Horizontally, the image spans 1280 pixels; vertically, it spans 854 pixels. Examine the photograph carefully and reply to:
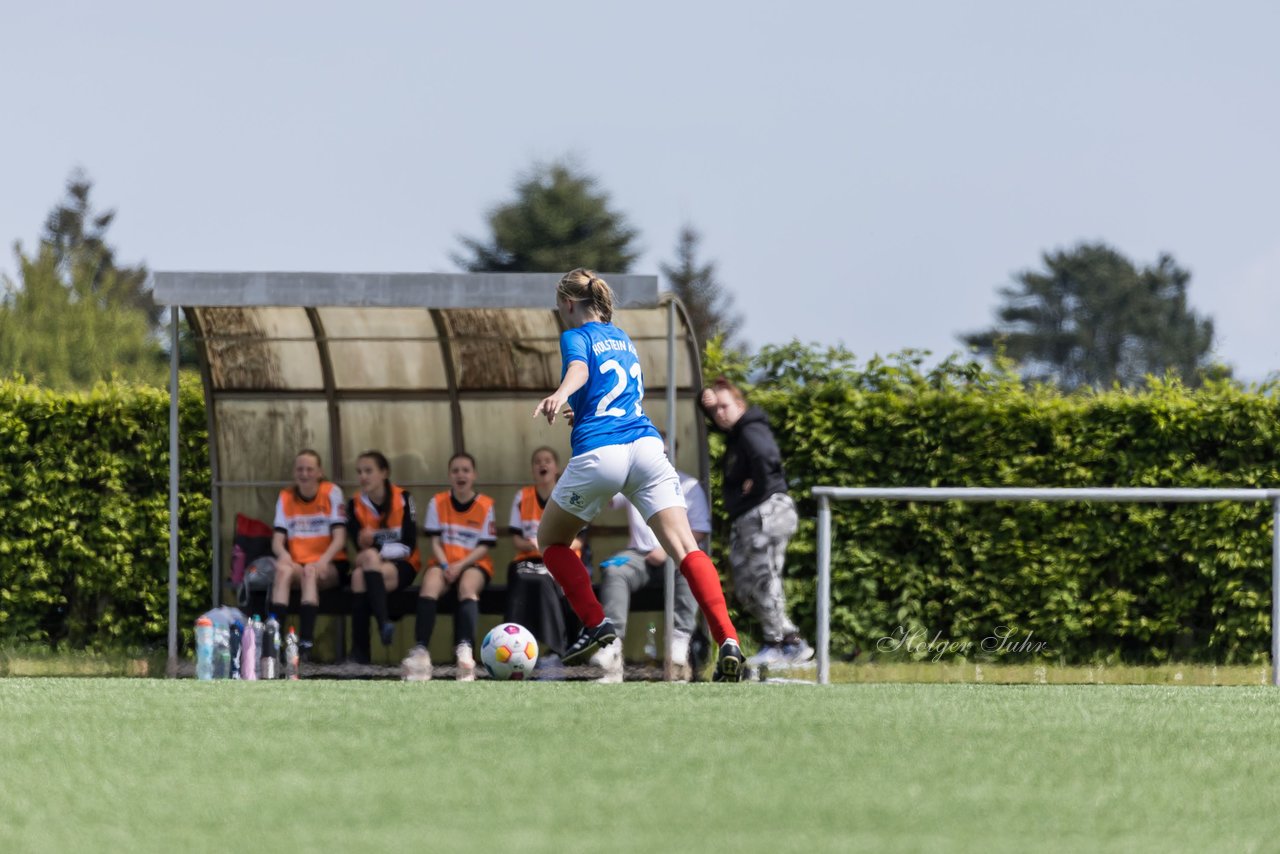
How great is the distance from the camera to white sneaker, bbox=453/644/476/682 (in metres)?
11.5

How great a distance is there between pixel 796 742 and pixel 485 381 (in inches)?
312

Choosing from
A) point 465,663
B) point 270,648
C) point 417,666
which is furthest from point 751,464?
point 270,648

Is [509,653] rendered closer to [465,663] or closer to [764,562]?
[465,663]

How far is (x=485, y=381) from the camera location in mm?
13258

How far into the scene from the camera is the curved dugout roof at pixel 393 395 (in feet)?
42.2

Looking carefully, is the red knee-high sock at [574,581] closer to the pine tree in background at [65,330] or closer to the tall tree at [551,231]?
the pine tree in background at [65,330]

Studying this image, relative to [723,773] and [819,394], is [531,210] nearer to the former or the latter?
[819,394]

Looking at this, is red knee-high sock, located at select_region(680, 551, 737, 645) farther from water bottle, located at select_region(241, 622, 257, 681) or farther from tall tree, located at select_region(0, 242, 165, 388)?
tall tree, located at select_region(0, 242, 165, 388)

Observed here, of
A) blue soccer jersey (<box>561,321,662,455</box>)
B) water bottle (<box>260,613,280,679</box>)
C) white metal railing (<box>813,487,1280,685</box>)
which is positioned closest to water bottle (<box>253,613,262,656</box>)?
water bottle (<box>260,613,280,679</box>)

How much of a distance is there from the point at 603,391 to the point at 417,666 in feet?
12.5

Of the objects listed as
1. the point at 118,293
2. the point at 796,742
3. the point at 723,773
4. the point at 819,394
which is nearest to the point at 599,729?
the point at 796,742

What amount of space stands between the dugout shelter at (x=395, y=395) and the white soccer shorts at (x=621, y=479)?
4004 mm

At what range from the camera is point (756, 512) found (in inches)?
460

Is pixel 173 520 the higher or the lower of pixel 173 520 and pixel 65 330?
the lower
